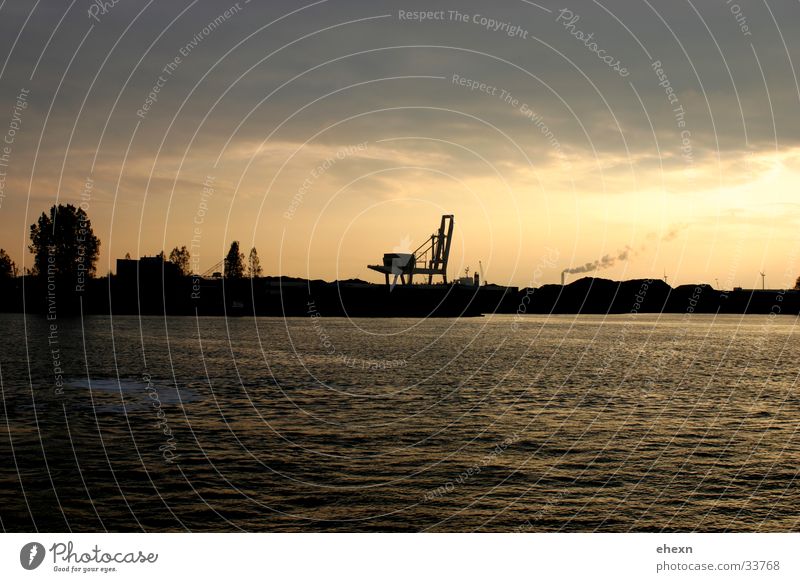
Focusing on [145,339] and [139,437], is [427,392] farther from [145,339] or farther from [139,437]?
[145,339]

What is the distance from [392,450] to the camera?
128 ft

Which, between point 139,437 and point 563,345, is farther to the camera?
point 563,345

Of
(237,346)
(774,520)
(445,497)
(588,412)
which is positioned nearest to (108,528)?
(445,497)

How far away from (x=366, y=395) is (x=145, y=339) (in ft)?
274

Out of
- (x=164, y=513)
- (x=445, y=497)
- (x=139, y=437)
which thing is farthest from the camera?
(x=139, y=437)

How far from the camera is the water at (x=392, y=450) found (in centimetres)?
2728

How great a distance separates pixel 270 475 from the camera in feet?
107

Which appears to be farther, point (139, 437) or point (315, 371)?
point (315, 371)

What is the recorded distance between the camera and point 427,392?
6481 cm

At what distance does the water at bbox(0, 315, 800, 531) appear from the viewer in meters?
27.3

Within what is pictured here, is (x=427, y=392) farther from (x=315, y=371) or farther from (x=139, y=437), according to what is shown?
(x=139, y=437)

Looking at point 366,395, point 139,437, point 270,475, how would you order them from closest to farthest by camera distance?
point 270,475, point 139,437, point 366,395

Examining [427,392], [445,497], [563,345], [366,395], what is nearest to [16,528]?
[445,497]

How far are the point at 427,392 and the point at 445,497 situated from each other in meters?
35.1
